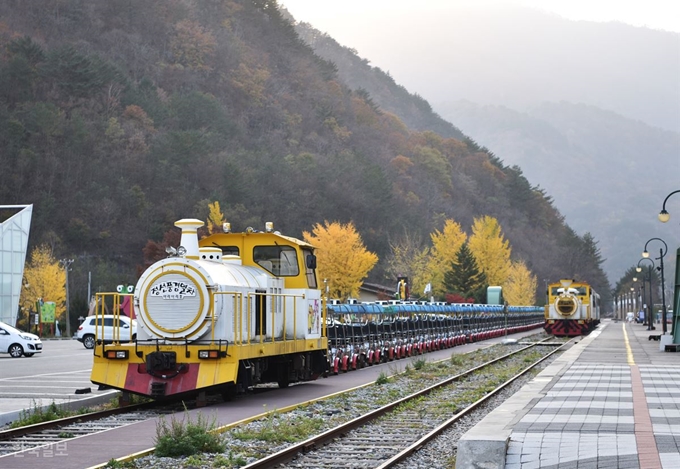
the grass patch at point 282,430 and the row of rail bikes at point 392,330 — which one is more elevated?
the row of rail bikes at point 392,330

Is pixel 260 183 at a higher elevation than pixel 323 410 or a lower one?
higher

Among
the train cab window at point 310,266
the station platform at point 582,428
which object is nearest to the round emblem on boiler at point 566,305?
the station platform at point 582,428

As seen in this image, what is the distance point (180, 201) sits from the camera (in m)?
97.6

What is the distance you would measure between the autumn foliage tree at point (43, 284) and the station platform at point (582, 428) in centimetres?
6088

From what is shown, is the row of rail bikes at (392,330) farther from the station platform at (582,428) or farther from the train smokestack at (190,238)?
the station platform at (582,428)

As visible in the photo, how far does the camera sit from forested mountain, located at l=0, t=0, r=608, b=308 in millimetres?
94375

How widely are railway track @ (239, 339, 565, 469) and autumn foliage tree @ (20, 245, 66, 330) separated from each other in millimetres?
58781

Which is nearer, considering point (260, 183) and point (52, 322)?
point (52, 322)

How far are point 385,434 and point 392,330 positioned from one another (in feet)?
68.2

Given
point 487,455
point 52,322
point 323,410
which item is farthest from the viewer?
point 52,322

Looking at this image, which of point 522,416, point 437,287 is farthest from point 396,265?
point 522,416

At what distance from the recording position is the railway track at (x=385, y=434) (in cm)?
1230

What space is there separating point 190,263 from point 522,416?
7013 millimetres

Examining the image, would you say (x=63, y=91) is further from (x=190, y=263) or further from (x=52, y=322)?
(x=190, y=263)
